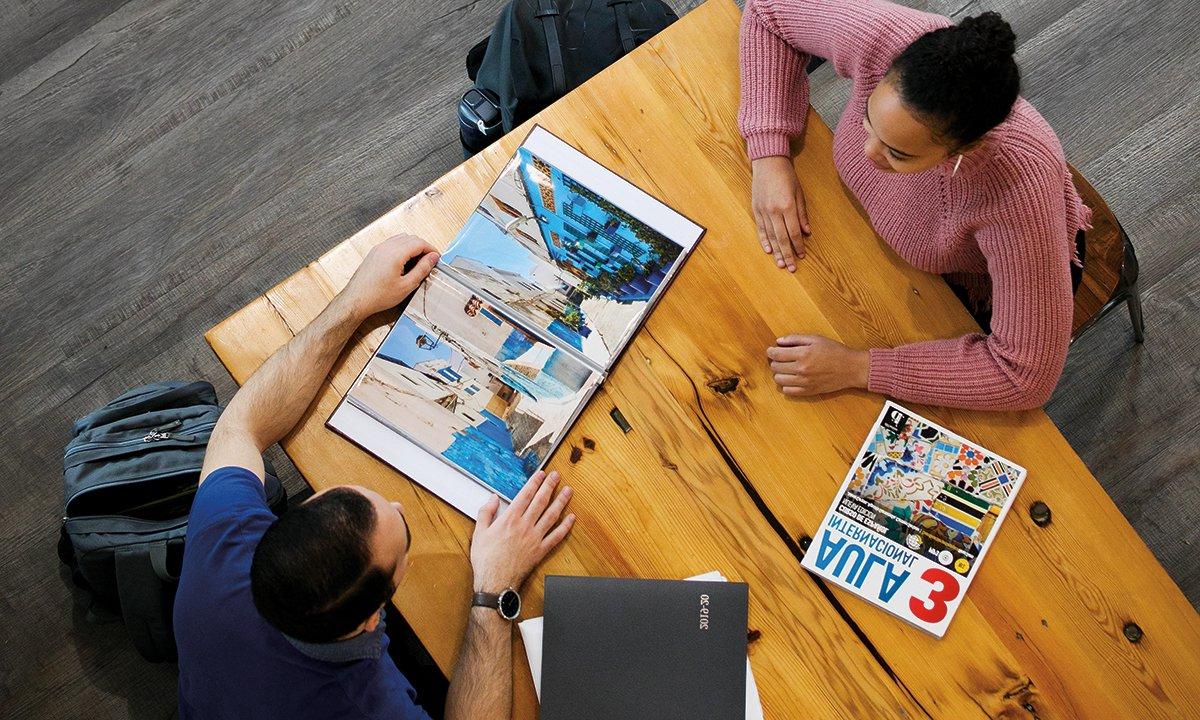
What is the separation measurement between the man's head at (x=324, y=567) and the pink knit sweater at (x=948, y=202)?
855 millimetres

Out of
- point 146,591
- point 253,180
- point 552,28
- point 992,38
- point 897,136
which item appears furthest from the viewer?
point 253,180

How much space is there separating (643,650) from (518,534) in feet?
0.89

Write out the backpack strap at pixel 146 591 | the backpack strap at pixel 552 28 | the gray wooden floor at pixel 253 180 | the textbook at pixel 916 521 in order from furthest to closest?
1. the gray wooden floor at pixel 253 180
2. the backpack strap at pixel 552 28
3. the backpack strap at pixel 146 591
4. the textbook at pixel 916 521

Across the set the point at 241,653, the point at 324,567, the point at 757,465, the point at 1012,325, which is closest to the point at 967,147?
the point at 1012,325

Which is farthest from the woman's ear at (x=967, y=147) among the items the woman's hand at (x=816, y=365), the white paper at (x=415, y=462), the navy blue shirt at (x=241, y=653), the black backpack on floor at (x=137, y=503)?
the black backpack on floor at (x=137, y=503)

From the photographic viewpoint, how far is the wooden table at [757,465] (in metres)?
1.37

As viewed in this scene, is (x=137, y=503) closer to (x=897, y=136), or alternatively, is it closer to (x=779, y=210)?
(x=779, y=210)

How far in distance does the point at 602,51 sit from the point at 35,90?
1.75 meters

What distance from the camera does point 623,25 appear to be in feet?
6.33

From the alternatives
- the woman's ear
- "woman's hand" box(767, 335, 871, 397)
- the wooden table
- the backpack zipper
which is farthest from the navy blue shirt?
the woman's ear

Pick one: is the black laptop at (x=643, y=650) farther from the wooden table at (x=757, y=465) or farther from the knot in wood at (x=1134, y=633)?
the knot in wood at (x=1134, y=633)

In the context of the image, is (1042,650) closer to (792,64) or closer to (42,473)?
(792,64)

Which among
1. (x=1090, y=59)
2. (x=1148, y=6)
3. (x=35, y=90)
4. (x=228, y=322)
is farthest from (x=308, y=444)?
(x=1148, y=6)

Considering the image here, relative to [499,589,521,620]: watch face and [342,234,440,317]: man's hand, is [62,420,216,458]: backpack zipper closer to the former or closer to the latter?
[342,234,440,317]: man's hand
